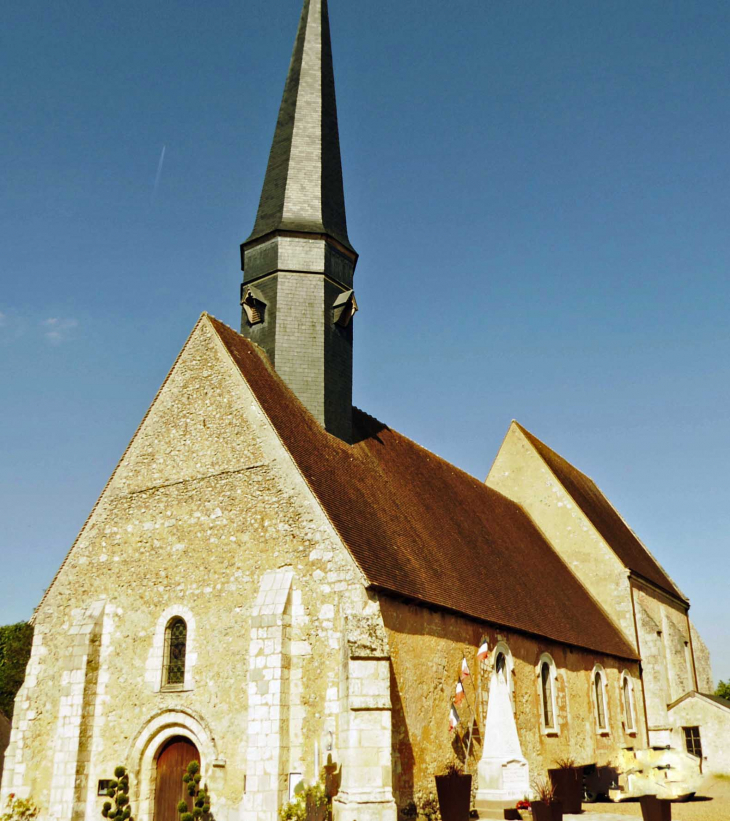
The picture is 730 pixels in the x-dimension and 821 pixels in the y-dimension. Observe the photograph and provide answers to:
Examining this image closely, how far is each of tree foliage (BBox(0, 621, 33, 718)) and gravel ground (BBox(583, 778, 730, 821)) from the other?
2265 centimetres

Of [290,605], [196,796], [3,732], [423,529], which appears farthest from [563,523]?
[3,732]

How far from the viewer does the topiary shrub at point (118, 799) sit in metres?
12.3

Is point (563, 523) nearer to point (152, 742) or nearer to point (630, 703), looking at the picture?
point (630, 703)

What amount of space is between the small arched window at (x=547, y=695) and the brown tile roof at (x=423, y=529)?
0.75 m

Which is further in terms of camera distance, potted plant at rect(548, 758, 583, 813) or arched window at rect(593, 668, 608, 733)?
arched window at rect(593, 668, 608, 733)

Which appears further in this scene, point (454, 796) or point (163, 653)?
point (163, 653)

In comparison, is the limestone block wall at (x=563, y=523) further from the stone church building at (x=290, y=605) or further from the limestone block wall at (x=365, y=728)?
the limestone block wall at (x=365, y=728)

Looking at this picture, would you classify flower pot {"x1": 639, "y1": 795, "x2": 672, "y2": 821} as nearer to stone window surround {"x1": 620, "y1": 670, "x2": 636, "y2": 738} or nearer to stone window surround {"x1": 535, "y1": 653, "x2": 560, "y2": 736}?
stone window surround {"x1": 535, "y1": 653, "x2": 560, "y2": 736}

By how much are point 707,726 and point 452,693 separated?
1092 centimetres

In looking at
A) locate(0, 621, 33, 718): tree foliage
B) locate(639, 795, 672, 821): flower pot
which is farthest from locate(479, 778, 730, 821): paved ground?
locate(0, 621, 33, 718): tree foliage

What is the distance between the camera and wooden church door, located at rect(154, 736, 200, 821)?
12.9 metres

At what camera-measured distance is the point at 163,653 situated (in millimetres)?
13727

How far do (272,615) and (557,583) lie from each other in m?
11.6

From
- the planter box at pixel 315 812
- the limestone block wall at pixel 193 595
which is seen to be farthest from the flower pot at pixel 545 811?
the limestone block wall at pixel 193 595
